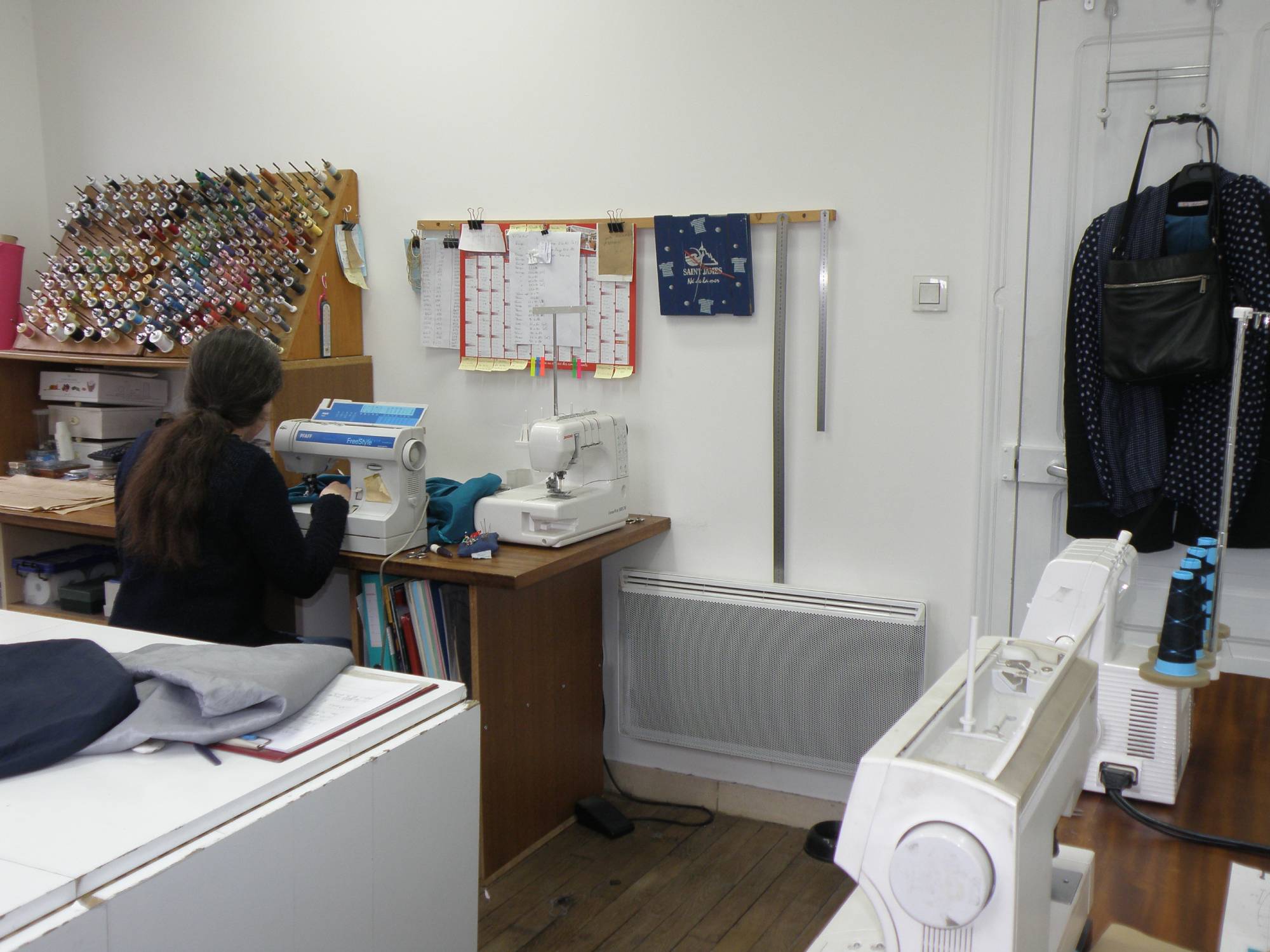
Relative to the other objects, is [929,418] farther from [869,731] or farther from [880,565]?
[869,731]

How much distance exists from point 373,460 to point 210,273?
1016 mm

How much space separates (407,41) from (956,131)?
5.42ft

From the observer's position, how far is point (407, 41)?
3281 mm

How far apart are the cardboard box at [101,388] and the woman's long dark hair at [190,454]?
1133mm

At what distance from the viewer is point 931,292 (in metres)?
2.74

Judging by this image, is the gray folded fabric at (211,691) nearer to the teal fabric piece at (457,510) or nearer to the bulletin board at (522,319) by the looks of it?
the teal fabric piece at (457,510)

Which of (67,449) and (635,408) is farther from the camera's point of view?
(67,449)

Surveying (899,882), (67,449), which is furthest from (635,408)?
(899,882)

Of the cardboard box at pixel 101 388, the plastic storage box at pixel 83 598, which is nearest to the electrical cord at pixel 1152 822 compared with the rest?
the plastic storage box at pixel 83 598

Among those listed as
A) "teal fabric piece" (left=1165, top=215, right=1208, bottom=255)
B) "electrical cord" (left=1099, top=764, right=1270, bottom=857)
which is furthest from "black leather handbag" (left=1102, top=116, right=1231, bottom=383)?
"electrical cord" (left=1099, top=764, right=1270, bottom=857)

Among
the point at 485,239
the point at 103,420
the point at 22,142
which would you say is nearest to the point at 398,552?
the point at 485,239

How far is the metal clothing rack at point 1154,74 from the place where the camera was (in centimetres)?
240

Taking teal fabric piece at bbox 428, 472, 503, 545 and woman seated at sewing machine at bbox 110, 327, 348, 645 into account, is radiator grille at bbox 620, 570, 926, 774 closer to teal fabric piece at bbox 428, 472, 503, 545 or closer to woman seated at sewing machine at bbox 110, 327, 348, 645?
teal fabric piece at bbox 428, 472, 503, 545

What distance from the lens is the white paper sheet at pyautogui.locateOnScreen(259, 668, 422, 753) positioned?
1.41 metres
